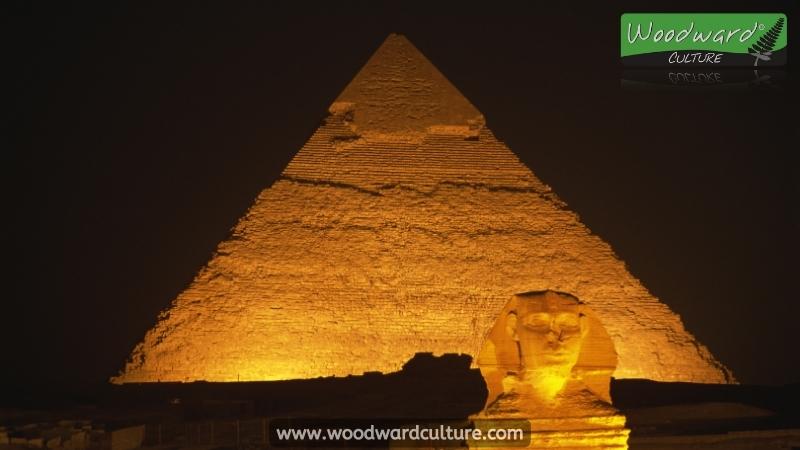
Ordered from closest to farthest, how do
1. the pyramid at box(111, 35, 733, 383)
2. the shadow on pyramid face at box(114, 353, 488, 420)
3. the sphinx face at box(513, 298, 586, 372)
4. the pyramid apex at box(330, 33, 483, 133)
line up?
1. the sphinx face at box(513, 298, 586, 372)
2. the shadow on pyramid face at box(114, 353, 488, 420)
3. the pyramid at box(111, 35, 733, 383)
4. the pyramid apex at box(330, 33, 483, 133)

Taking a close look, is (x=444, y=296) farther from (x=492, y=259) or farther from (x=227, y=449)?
(x=227, y=449)

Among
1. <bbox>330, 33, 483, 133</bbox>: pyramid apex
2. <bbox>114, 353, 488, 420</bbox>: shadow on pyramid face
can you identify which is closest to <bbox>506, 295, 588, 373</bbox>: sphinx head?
<bbox>114, 353, 488, 420</bbox>: shadow on pyramid face

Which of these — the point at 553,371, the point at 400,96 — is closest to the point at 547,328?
the point at 553,371

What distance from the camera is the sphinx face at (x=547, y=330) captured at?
9.26m

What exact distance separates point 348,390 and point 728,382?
33.9 ft

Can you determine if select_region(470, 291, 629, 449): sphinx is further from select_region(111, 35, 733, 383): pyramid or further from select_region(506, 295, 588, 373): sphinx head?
select_region(111, 35, 733, 383): pyramid

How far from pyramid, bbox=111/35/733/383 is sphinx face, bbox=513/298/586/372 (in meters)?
26.0

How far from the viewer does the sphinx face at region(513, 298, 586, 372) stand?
926 cm

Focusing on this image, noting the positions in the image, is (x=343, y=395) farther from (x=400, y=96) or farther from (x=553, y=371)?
(x=553, y=371)

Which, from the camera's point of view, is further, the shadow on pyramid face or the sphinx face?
the shadow on pyramid face

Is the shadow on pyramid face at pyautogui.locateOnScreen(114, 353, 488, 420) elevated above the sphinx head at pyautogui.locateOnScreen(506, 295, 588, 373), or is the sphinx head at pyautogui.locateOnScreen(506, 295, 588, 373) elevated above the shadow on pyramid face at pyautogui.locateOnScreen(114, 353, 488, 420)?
the shadow on pyramid face at pyautogui.locateOnScreen(114, 353, 488, 420)

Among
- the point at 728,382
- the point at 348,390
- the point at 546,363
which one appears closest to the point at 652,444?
the point at 546,363

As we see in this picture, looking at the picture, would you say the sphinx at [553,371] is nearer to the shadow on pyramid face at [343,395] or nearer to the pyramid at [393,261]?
the shadow on pyramid face at [343,395]

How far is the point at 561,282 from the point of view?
39531 millimetres
